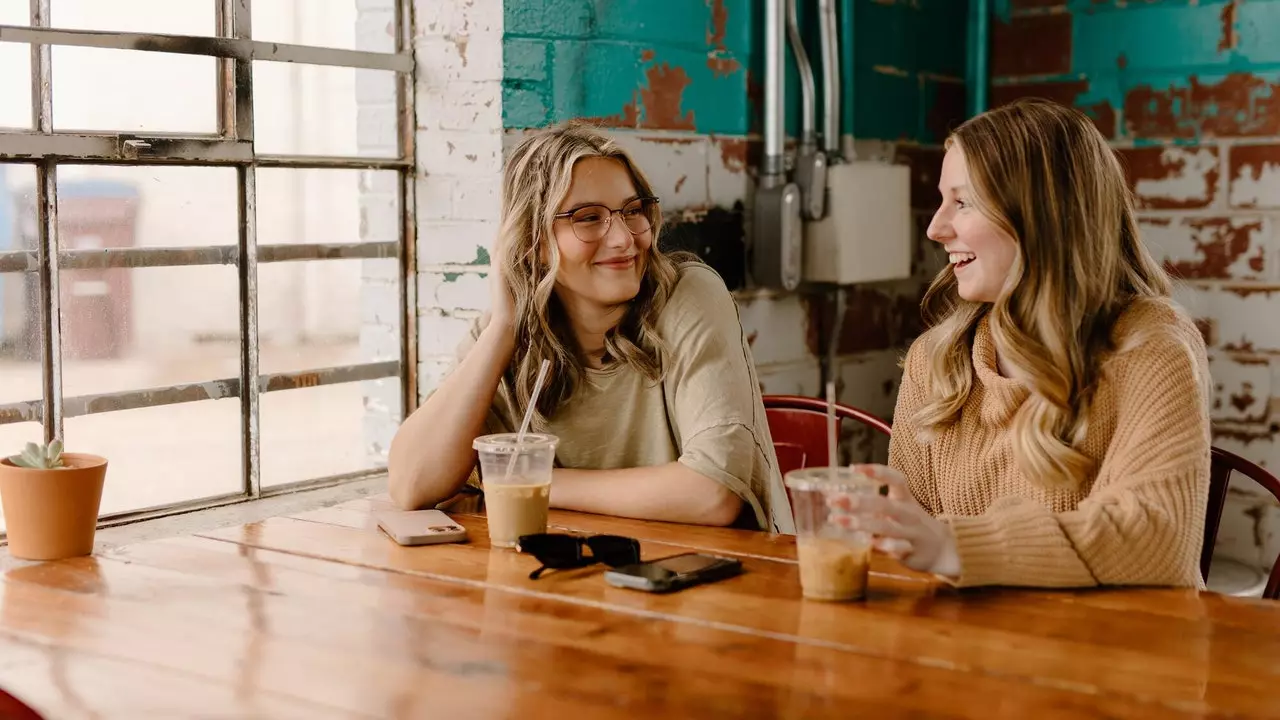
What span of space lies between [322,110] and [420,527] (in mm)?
1046

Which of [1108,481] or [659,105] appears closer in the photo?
[1108,481]

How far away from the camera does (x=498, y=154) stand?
2582 millimetres

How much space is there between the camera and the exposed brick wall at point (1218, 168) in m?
3.09

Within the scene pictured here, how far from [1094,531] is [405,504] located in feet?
3.34

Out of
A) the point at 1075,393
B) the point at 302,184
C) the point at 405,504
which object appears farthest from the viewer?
the point at 302,184

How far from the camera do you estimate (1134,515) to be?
5.22 feet

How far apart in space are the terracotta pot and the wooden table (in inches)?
1.4

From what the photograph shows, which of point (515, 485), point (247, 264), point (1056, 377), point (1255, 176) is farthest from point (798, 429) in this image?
point (1255, 176)

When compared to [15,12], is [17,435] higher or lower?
lower

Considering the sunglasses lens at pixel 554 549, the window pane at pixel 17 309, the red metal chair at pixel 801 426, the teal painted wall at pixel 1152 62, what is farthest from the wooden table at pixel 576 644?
the teal painted wall at pixel 1152 62

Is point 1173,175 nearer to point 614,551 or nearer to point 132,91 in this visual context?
point 614,551

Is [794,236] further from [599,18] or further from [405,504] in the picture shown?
[405,504]

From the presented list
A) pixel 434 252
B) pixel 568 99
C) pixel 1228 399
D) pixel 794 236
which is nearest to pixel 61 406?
pixel 434 252

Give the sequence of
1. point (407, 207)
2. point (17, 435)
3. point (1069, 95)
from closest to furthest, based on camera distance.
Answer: point (17, 435) → point (407, 207) → point (1069, 95)
